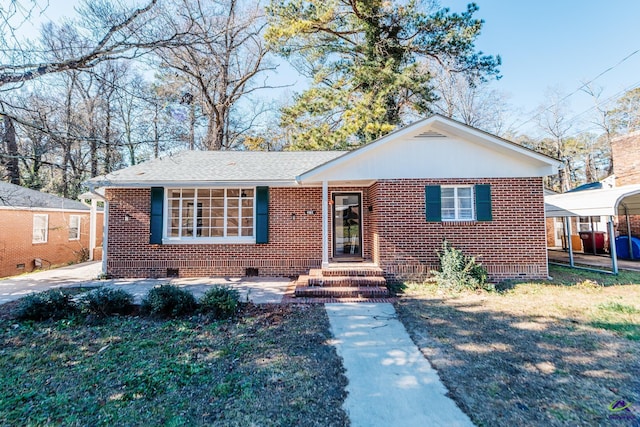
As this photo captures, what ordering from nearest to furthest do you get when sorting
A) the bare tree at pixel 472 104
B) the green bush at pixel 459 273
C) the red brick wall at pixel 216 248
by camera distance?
the green bush at pixel 459 273 < the red brick wall at pixel 216 248 < the bare tree at pixel 472 104

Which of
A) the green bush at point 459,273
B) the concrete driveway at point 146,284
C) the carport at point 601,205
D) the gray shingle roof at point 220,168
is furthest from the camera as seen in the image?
the gray shingle roof at point 220,168

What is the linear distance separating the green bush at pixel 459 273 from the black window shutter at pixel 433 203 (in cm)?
94

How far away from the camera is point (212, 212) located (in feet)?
31.4

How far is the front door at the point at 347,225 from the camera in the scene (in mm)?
9719

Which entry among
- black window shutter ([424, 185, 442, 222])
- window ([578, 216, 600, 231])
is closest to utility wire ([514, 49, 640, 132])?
window ([578, 216, 600, 231])

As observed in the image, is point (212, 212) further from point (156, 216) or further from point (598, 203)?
point (598, 203)

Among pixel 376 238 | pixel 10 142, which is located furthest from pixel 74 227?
pixel 376 238

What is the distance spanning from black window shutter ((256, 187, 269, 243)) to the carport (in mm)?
9339

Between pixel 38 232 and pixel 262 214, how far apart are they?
42.4 ft

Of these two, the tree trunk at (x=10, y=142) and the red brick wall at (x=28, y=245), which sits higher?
the tree trunk at (x=10, y=142)

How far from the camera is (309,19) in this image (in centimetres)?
1455

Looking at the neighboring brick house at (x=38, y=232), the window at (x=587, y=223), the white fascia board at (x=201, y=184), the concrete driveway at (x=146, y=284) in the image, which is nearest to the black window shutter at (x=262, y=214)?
the white fascia board at (x=201, y=184)

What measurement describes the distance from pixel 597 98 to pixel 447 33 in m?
17.3

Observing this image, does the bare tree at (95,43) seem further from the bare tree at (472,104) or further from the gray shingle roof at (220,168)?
the bare tree at (472,104)
